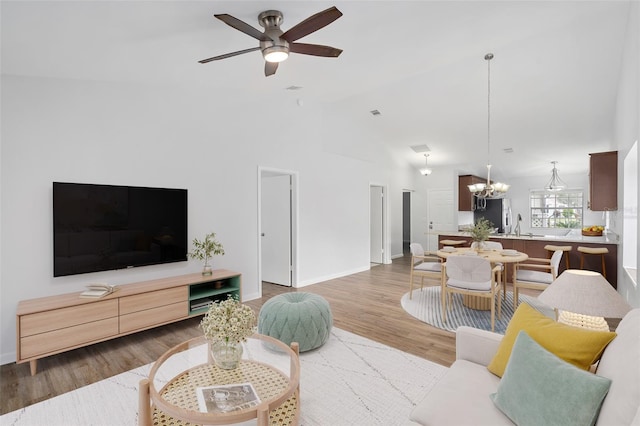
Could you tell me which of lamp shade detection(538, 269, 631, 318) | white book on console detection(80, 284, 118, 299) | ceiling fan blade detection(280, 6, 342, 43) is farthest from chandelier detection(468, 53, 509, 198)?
white book on console detection(80, 284, 118, 299)

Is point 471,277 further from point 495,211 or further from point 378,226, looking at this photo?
point 495,211

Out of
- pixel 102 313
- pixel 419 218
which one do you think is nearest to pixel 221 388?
pixel 102 313

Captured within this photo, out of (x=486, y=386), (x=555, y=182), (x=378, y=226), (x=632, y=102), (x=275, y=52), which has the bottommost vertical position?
(x=486, y=386)

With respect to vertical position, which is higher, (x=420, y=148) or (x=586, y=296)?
(x=420, y=148)

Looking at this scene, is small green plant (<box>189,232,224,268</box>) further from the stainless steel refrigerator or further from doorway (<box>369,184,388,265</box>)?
the stainless steel refrigerator

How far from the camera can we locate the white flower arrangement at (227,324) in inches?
70.2

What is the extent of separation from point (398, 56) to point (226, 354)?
3475 mm

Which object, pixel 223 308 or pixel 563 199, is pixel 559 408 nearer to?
pixel 223 308

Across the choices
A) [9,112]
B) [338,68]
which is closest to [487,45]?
[338,68]

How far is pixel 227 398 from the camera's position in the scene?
5.55 ft

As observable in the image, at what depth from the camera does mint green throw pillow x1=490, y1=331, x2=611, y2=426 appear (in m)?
1.13

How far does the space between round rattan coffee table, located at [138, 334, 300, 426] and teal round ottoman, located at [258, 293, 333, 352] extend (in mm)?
573

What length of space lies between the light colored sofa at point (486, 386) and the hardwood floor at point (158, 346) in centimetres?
106

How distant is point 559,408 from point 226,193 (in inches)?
160
